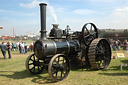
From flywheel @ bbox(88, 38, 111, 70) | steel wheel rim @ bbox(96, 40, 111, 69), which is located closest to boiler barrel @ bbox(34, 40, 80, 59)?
flywheel @ bbox(88, 38, 111, 70)

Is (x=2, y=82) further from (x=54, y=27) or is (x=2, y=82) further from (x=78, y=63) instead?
(x=78, y=63)

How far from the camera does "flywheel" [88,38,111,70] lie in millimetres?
6230

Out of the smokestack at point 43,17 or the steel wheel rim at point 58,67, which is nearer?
the steel wheel rim at point 58,67

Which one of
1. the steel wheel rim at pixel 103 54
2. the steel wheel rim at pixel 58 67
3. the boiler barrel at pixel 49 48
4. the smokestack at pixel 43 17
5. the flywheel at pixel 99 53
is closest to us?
the steel wheel rim at pixel 58 67

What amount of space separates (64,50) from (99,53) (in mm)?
1948

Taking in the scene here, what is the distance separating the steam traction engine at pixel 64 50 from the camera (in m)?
5.18

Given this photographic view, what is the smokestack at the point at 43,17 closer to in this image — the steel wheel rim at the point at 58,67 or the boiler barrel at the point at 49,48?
the boiler barrel at the point at 49,48

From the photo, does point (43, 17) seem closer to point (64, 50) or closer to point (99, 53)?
point (64, 50)

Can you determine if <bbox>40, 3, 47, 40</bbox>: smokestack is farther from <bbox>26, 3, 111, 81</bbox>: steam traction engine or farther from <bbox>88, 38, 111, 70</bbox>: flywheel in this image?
<bbox>88, 38, 111, 70</bbox>: flywheel

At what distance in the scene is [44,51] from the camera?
508cm

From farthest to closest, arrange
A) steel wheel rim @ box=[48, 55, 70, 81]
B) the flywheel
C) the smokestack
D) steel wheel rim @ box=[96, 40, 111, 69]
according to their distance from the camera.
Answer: steel wheel rim @ box=[96, 40, 111, 69] → the flywheel → the smokestack → steel wheel rim @ box=[48, 55, 70, 81]

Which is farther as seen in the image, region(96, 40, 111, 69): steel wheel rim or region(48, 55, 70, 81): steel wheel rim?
region(96, 40, 111, 69): steel wheel rim

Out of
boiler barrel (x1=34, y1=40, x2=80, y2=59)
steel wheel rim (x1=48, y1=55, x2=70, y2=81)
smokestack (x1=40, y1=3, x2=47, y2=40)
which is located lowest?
steel wheel rim (x1=48, y1=55, x2=70, y2=81)

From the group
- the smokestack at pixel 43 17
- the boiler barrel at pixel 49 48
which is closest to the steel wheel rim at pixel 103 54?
the boiler barrel at pixel 49 48
